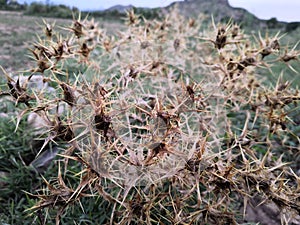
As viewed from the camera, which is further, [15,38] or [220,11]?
[220,11]

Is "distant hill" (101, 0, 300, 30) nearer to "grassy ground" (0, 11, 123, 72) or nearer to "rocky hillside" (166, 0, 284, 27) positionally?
"rocky hillside" (166, 0, 284, 27)

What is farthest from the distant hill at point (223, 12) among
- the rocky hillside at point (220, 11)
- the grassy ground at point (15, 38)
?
the grassy ground at point (15, 38)

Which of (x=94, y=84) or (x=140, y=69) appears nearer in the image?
(x=94, y=84)

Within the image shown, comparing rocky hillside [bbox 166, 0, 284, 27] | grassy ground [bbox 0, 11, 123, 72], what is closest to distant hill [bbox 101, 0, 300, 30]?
rocky hillside [bbox 166, 0, 284, 27]

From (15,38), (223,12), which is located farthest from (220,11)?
(15,38)

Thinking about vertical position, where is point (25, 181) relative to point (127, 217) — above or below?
below

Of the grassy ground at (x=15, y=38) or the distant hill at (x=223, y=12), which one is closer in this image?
the grassy ground at (x=15, y=38)

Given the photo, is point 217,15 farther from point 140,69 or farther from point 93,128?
point 93,128

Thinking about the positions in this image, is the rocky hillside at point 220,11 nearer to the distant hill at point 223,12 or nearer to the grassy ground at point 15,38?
the distant hill at point 223,12

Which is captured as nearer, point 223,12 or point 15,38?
point 15,38

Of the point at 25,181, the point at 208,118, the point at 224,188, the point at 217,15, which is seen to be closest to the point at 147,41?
the point at 208,118

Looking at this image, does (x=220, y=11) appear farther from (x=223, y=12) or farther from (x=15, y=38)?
(x=15, y=38)
